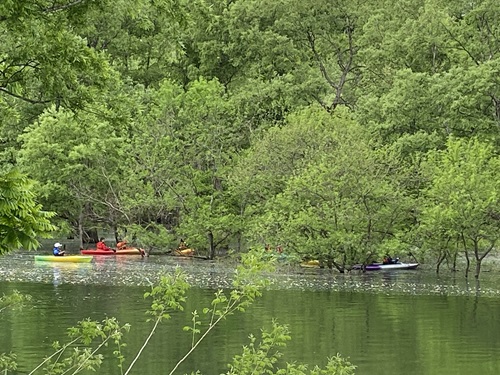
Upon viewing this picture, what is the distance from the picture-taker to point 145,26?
35.3 ft

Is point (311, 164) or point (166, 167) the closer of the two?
point (311, 164)

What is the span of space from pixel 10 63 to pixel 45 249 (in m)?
42.1

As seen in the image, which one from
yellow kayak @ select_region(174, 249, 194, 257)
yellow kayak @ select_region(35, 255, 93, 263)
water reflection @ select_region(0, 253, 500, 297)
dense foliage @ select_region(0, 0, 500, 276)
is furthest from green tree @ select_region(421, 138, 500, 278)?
yellow kayak @ select_region(35, 255, 93, 263)

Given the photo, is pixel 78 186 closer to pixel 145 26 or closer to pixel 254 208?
pixel 254 208

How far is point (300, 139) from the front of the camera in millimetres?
41469

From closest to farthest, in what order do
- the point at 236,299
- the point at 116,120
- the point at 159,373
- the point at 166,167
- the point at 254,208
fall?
the point at 236,299, the point at 116,120, the point at 159,373, the point at 254,208, the point at 166,167

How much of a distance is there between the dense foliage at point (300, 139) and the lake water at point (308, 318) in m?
2.46

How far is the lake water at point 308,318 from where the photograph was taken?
60.3ft

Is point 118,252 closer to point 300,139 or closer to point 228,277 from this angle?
point 300,139

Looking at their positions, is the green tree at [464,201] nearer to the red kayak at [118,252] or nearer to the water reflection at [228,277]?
the water reflection at [228,277]

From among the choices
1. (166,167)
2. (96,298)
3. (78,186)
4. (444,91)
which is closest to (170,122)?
(166,167)

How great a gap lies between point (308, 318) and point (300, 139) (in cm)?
1819

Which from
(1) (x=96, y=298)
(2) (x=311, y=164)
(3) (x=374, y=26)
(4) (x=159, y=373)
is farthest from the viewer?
(3) (x=374, y=26)

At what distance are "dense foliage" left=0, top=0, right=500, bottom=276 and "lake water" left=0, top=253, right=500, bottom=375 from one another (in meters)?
2.46
